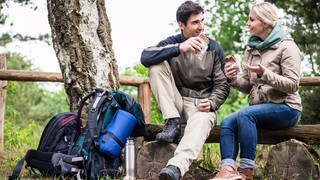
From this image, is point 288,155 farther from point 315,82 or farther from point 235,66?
point 315,82

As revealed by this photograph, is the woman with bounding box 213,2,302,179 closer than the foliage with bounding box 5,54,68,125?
Yes

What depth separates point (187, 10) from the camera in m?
4.84

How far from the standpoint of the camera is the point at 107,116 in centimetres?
490

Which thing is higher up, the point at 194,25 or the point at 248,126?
the point at 194,25

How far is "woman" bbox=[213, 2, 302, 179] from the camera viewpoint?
436cm

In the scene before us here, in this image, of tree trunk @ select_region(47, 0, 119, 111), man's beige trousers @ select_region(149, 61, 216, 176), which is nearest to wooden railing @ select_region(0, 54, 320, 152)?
man's beige trousers @ select_region(149, 61, 216, 176)

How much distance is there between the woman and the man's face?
401 millimetres

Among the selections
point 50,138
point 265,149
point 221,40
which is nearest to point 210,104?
point 50,138

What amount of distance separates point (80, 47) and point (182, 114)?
1249 mm

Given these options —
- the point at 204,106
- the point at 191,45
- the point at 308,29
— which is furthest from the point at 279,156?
the point at 308,29

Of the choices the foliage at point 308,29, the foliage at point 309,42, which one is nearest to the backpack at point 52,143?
the foliage at point 309,42

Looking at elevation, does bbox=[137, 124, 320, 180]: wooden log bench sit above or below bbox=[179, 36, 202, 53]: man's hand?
below

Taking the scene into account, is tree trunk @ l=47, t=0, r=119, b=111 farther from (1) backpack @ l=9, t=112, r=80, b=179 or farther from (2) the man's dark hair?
(2) the man's dark hair

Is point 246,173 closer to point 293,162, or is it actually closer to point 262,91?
point 293,162
